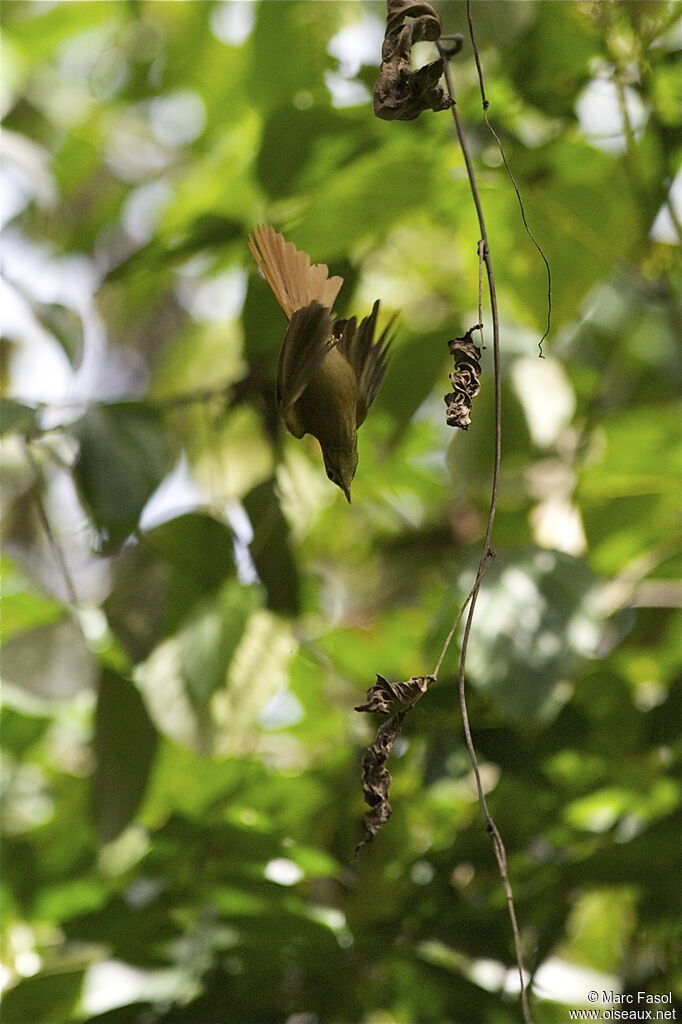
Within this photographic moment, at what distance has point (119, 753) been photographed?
0.40 m

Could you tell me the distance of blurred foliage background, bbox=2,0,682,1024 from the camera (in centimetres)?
39

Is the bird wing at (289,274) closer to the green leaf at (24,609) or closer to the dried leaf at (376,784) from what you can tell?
the dried leaf at (376,784)

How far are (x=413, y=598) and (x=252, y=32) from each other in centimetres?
33

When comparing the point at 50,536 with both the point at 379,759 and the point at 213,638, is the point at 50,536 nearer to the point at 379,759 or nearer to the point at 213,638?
the point at 213,638

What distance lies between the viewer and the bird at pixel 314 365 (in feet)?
0.63

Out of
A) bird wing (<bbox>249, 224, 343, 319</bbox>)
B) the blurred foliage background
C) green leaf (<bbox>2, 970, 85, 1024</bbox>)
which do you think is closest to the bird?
bird wing (<bbox>249, 224, 343, 319</bbox>)

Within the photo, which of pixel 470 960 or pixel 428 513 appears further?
pixel 428 513

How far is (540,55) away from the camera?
43 cm

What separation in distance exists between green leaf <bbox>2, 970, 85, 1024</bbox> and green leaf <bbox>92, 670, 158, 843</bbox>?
0.25 ft

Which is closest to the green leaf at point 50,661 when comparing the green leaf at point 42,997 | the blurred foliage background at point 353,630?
the blurred foliage background at point 353,630

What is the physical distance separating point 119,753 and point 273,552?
108 millimetres

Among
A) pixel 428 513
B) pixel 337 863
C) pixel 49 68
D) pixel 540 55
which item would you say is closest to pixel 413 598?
pixel 428 513

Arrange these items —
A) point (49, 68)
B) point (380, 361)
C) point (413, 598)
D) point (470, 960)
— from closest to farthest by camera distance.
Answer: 1. point (380, 361)
2. point (470, 960)
3. point (413, 598)
4. point (49, 68)

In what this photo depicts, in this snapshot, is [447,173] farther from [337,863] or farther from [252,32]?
[337,863]
